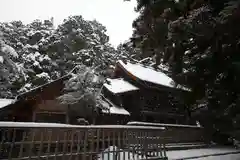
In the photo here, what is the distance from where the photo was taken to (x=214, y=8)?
7.59 meters

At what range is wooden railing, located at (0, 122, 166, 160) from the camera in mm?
5836

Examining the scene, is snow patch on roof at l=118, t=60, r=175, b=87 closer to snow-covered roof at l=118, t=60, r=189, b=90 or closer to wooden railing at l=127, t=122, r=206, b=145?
snow-covered roof at l=118, t=60, r=189, b=90

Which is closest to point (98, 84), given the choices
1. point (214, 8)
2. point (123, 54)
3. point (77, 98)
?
point (77, 98)

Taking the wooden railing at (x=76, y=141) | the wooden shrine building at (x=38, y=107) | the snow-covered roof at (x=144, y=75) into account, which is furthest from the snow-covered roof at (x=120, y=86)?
the wooden railing at (x=76, y=141)

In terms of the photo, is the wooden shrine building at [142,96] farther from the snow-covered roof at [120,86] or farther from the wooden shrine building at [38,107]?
the wooden shrine building at [38,107]

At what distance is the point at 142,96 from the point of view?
2641 centimetres

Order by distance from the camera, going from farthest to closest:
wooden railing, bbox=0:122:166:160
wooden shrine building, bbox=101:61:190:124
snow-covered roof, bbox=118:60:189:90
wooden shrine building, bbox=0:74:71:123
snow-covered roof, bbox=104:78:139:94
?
snow-covered roof, bbox=118:60:189:90, wooden shrine building, bbox=101:61:190:124, snow-covered roof, bbox=104:78:139:94, wooden shrine building, bbox=0:74:71:123, wooden railing, bbox=0:122:166:160

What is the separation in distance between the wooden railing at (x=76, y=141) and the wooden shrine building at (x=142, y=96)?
14.7 m

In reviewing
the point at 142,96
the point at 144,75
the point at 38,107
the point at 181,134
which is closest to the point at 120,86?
Result: the point at 142,96

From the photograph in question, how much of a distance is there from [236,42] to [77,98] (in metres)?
11.8

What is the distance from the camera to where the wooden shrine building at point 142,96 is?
25.5 metres

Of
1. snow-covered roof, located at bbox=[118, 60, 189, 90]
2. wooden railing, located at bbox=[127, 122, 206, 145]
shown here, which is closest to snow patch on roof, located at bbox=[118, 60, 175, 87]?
snow-covered roof, located at bbox=[118, 60, 189, 90]

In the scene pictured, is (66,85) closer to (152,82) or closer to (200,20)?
(152,82)

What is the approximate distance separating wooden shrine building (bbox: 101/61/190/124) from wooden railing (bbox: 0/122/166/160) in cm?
1473
